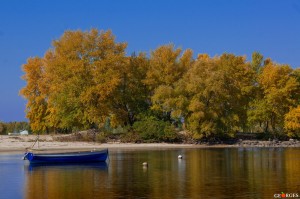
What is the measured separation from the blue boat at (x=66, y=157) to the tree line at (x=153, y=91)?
2672cm

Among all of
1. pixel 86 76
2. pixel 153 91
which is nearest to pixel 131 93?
pixel 153 91

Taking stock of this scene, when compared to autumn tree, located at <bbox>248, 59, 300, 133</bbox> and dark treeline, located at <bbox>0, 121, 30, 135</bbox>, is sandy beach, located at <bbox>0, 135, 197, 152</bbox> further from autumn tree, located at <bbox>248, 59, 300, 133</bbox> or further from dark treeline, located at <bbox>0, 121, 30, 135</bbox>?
dark treeline, located at <bbox>0, 121, 30, 135</bbox>

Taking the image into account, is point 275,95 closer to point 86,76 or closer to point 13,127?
point 86,76

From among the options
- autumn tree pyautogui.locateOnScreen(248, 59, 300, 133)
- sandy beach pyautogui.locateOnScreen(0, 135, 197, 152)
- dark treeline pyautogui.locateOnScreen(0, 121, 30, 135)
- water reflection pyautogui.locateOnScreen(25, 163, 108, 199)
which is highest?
autumn tree pyautogui.locateOnScreen(248, 59, 300, 133)

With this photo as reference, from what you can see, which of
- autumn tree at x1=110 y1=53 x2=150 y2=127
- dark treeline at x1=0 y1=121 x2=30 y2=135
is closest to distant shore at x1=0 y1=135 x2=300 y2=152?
autumn tree at x1=110 y1=53 x2=150 y2=127

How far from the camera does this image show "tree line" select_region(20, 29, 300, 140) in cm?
7762

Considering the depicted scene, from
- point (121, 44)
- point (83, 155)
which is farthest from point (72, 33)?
point (83, 155)

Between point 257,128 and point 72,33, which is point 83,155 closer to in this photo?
point 72,33

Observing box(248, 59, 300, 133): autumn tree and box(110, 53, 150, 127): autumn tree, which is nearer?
box(248, 59, 300, 133): autumn tree

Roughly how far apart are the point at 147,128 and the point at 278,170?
40.1 metres

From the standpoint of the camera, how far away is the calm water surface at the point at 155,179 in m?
28.6

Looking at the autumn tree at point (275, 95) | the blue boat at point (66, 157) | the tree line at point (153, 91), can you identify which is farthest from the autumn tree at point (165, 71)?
the blue boat at point (66, 157)

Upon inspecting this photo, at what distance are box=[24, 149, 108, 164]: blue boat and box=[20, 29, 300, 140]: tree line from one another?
26721 mm

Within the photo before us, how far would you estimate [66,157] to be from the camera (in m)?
49.4
